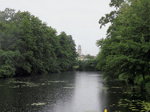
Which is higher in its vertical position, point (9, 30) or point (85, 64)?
point (9, 30)

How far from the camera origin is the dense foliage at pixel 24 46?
159ft

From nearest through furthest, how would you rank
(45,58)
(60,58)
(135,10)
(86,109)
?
(86,109) → (135,10) → (45,58) → (60,58)

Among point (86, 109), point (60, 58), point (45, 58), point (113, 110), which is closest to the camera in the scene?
point (113, 110)

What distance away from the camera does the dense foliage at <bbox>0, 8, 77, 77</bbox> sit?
159ft

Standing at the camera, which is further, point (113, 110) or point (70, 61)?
point (70, 61)

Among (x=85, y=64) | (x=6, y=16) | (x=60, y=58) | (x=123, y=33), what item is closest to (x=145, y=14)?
(x=123, y=33)

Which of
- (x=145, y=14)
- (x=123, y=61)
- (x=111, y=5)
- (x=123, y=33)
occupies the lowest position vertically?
(x=123, y=61)

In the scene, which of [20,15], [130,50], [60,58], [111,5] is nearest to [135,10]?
[130,50]

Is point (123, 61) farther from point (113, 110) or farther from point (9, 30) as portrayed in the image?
point (9, 30)

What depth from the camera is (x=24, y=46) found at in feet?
181

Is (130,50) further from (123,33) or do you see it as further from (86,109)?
(86,109)

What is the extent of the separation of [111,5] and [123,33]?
62.6ft

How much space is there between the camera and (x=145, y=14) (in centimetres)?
2255

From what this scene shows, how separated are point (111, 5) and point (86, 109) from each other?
2811cm
